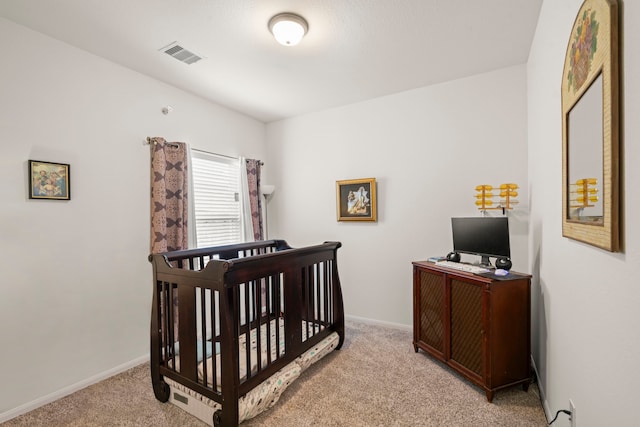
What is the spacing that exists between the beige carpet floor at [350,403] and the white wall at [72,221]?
0.86ft

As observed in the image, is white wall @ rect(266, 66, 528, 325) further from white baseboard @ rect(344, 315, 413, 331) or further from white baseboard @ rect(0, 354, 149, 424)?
white baseboard @ rect(0, 354, 149, 424)

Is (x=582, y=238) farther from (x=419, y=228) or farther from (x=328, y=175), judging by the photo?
(x=328, y=175)

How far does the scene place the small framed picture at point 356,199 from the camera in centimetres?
329

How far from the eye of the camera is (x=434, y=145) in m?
2.98

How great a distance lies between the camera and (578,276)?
1.24m

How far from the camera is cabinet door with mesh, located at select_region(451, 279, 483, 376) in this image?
1.99 m

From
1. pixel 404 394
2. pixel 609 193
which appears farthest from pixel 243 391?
pixel 609 193

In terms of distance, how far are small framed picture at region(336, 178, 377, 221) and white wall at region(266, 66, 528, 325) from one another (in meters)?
0.09

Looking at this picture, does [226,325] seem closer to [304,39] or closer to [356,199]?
[304,39]

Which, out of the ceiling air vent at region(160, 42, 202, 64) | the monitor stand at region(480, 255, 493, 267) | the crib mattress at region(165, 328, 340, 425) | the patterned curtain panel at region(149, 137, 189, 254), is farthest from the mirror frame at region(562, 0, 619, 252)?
the patterned curtain panel at region(149, 137, 189, 254)

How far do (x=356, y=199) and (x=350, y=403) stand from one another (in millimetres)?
2051

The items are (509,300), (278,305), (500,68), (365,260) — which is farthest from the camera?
(365,260)

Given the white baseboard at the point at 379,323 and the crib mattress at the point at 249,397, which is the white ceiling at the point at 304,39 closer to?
the crib mattress at the point at 249,397

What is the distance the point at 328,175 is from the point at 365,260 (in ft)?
3.68
